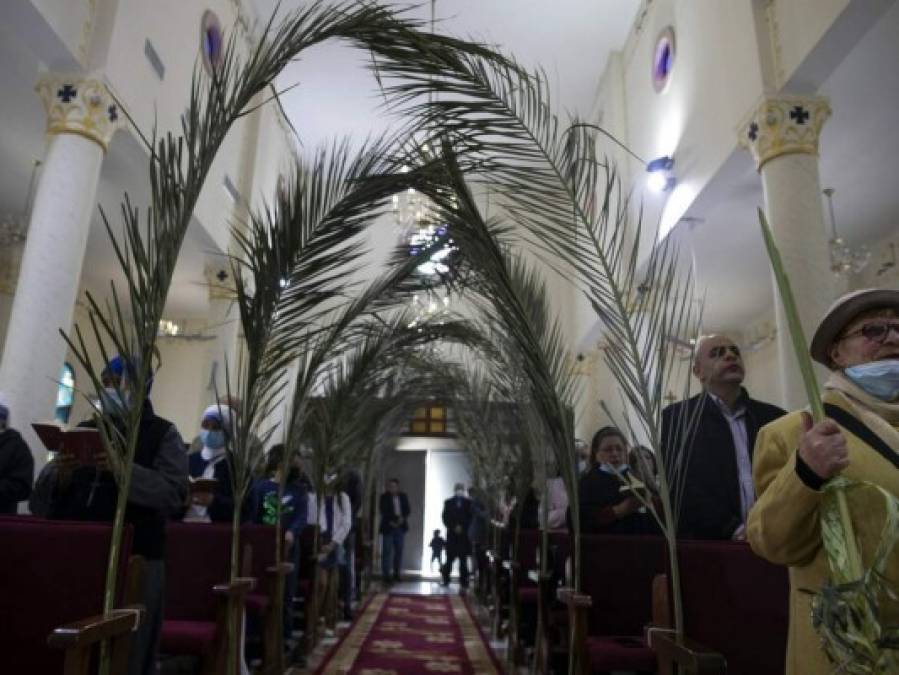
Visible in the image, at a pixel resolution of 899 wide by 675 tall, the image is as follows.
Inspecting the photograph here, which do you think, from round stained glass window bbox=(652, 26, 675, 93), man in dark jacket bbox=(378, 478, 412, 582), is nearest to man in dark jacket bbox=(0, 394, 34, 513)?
man in dark jacket bbox=(378, 478, 412, 582)

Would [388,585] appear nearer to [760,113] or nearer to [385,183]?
[760,113]

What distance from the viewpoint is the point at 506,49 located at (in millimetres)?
12469

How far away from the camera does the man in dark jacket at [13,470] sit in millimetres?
3871

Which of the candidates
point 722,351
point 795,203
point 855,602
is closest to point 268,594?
point 722,351

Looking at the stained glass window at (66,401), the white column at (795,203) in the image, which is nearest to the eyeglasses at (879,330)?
the white column at (795,203)

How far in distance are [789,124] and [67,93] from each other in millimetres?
Result: 6547

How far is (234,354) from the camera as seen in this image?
38.3 ft

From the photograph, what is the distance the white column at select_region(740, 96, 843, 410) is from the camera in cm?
579

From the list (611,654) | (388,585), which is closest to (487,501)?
(388,585)

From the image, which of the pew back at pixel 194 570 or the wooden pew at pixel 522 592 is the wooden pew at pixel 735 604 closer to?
the pew back at pixel 194 570

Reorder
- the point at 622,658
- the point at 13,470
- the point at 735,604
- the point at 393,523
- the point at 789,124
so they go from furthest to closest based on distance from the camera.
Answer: the point at 393,523 → the point at 789,124 → the point at 13,470 → the point at 622,658 → the point at 735,604

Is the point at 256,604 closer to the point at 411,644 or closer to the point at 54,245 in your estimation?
the point at 411,644

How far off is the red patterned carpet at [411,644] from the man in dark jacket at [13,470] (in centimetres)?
214

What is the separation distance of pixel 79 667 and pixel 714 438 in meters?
2.50
